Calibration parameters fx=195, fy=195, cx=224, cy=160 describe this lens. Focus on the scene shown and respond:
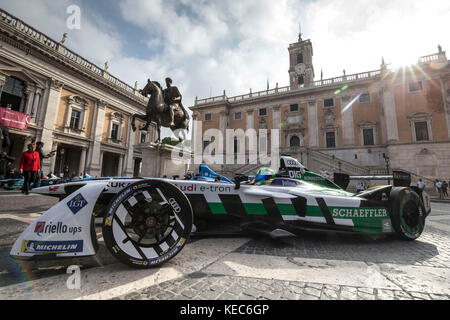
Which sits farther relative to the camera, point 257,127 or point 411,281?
point 257,127

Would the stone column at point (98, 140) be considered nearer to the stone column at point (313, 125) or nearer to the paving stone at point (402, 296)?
the paving stone at point (402, 296)

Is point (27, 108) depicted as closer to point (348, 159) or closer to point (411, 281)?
point (411, 281)

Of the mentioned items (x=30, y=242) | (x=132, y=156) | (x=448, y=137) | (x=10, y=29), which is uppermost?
(x=10, y=29)

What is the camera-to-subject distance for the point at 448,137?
787 inches

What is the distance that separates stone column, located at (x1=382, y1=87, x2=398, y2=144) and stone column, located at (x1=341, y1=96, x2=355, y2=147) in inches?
133

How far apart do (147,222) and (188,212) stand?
1.36 ft

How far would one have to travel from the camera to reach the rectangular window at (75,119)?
19.8 meters

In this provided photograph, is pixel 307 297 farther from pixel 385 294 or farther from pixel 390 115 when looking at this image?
pixel 390 115

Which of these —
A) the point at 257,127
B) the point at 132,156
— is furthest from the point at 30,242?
the point at 257,127

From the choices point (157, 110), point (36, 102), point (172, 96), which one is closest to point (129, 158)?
point (36, 102)

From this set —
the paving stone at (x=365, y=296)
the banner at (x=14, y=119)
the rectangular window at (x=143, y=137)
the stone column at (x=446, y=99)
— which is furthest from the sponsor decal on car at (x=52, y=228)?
the stone column at (x=446, y=99)

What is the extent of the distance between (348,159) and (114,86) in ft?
97.1

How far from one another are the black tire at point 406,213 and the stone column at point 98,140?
24240mm

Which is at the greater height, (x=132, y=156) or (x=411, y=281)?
(x=132, y=156)
